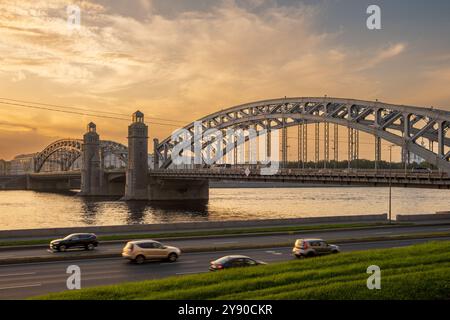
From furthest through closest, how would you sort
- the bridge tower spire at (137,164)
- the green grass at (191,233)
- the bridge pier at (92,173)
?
the bridge pier at (92,173)
the bridge tower spire at (137,164)
the green grass at (191,233)

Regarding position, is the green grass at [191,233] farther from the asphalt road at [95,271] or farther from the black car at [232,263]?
the black car at [232,263]

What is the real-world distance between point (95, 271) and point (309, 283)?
13359 millimetres

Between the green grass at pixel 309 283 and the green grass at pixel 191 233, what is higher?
the green grass at pixel 309 283

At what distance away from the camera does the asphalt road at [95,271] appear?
21.0 meters

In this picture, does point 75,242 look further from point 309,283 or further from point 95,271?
point 309,283

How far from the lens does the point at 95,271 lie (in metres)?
24.8

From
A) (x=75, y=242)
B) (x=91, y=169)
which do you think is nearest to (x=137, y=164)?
(x=91, y=169)

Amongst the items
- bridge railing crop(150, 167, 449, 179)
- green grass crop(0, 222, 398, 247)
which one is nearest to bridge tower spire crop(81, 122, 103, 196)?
bridge railing crop(150, 167, 449, 179)

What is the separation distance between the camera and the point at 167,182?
413 ft

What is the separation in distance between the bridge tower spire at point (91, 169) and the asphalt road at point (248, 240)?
364ft

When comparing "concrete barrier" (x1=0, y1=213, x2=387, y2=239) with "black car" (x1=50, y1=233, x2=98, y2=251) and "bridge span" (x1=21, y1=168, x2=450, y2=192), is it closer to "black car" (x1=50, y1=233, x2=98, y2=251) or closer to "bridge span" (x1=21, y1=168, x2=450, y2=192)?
"bridge span" (x1=21, y1=168, x2=450, y2=192)

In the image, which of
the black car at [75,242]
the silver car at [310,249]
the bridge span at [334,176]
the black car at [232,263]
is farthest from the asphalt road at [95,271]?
the bridge span at [334,176]
